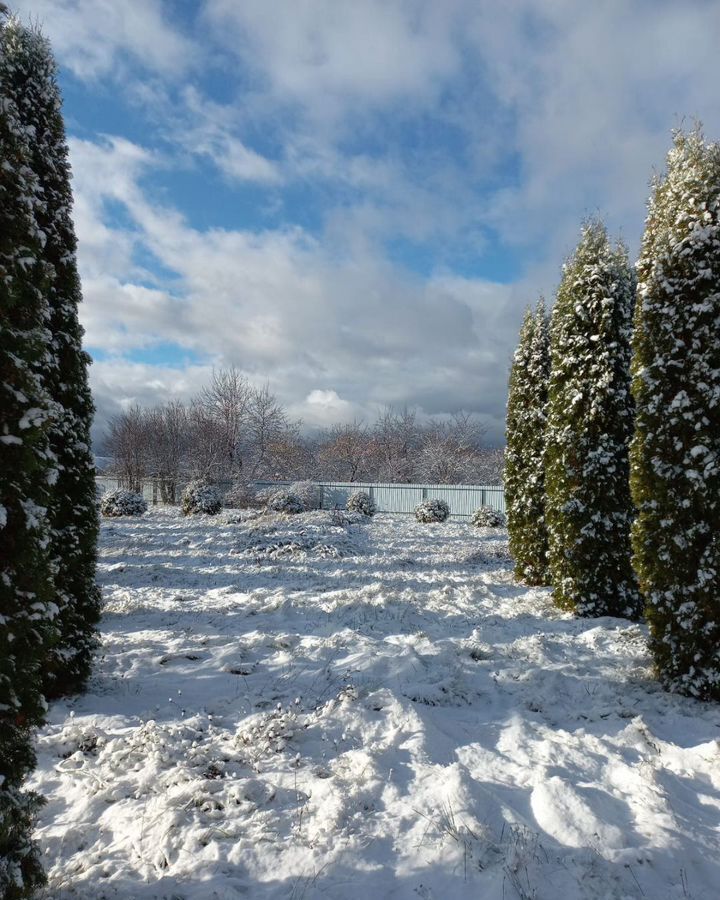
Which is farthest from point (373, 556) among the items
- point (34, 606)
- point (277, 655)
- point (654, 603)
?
point (34, 606)

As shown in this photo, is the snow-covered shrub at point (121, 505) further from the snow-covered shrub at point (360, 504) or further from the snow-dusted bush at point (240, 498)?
the snow-covered shrub at point (360, 504)

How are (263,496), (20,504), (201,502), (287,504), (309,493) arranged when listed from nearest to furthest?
(20,504) < (287,504) < (201,502) < (309,493) < (263,496)

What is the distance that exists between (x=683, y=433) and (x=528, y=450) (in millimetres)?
5429

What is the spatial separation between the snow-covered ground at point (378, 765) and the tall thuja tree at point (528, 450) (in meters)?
2.59

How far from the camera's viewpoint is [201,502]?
20797mm

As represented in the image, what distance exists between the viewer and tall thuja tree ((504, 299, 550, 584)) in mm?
9578

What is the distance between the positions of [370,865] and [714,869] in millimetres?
1776


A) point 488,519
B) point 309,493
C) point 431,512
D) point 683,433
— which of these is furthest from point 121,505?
point 683,433

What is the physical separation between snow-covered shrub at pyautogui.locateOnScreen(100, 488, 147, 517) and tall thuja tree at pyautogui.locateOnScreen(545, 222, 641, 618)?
55.3 ft

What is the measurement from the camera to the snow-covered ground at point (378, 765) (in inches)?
103

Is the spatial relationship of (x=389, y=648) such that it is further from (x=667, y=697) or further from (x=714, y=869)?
(x=714, y=869)

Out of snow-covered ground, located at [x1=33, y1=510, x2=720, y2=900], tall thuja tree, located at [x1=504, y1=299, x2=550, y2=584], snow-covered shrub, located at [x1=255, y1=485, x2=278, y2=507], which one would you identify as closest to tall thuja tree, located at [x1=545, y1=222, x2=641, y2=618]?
snow-covered ground, located at [x1=33, y1=510, x2=720, y2=900]

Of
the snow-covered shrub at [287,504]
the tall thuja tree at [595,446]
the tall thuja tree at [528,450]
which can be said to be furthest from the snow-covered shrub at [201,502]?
Result: the tall thuja tree at [595,446]

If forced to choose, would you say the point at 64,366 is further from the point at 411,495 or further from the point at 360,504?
the point at 411,495
